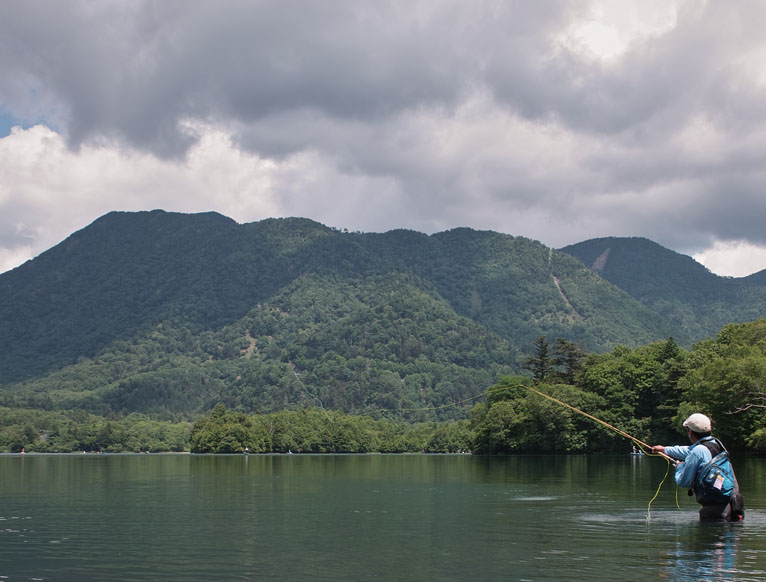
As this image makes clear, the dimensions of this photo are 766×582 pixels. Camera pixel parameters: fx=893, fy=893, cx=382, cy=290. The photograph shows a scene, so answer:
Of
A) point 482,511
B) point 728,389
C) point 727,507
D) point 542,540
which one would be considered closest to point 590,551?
point 542,540

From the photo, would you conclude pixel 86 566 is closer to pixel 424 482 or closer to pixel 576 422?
pixel 424 482

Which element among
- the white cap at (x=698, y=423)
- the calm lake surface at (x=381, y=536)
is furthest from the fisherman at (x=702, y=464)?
the calm lake surface at (x=381, y=536)

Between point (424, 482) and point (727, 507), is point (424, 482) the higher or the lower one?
the lower one

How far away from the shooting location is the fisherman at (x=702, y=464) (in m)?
27.4

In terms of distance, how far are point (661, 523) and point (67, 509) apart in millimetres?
29126

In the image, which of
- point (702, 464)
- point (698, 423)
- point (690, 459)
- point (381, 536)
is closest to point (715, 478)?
point (702, 464)

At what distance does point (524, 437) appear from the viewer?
5349 inches

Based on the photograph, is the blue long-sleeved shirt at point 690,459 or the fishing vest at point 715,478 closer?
the blue long-sleeved shirt at point 690,459

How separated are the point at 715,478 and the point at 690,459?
5.01 feet

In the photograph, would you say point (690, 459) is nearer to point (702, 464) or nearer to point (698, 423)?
point (702, 464)

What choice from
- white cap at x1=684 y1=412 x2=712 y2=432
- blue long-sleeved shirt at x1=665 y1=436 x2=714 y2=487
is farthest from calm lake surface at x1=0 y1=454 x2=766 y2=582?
white cap at x1=684 y1=412 x2=712 y2=432

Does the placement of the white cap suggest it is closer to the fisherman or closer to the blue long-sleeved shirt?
the fisherman

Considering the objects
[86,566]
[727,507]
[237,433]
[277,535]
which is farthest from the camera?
[237,433]

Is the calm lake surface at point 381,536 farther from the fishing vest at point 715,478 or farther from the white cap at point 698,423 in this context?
the white cap at point 698,423
